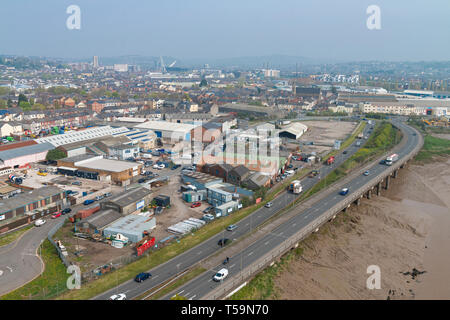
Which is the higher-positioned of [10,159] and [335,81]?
[335,81]

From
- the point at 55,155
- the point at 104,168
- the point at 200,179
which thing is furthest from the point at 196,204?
the point at 55,155

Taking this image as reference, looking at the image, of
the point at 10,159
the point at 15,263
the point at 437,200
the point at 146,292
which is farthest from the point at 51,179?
the point at 437,200

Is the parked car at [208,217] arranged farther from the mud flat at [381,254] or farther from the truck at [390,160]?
the truck at [390,160]

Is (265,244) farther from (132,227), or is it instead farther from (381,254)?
(132,227)

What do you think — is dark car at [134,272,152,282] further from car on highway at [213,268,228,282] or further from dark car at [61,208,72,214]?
dark car at [61,208,72,214]

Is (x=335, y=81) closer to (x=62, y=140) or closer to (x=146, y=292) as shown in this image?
(x=62, y=140)

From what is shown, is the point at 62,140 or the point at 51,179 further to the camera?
the point at 62,140

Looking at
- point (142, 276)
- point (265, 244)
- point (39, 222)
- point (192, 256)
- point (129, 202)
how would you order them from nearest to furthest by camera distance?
point (142, 276) < point (192, 256) < point (265, 244) < point (39, 222) < point (129, 202)
